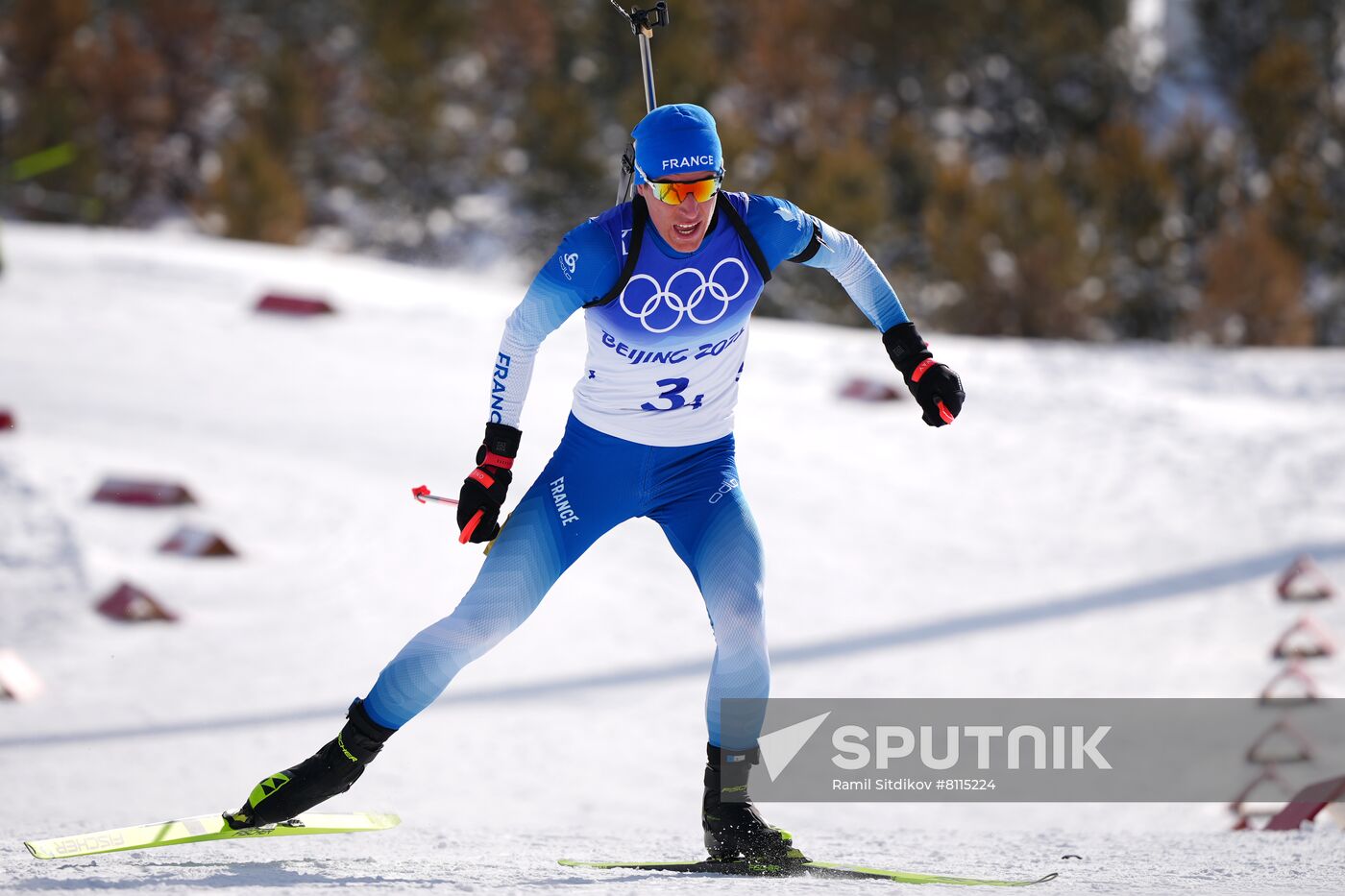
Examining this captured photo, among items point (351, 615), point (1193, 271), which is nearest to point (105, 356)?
point (351, 615)

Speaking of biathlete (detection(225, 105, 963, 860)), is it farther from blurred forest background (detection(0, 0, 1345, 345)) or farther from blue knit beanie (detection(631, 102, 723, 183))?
blurred forest background (detection(0, 0, 1345, 345))

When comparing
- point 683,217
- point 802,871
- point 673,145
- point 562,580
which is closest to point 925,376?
point 683,217

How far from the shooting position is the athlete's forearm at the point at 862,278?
4555 millimetres

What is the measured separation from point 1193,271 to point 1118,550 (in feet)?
54.1

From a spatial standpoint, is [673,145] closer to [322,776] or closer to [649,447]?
[649,447]

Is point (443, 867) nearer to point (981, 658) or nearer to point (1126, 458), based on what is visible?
point (981, 658)

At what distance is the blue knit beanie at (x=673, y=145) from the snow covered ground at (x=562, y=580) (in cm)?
184

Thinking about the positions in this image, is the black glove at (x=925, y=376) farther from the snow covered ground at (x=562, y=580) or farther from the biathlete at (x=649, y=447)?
the snow covered ground at (x=562, y=580)

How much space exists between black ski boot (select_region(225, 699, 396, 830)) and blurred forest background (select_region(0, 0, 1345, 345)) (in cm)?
1775

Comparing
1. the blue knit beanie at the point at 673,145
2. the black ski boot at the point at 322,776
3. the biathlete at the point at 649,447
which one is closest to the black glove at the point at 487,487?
the biathlete at the point at 649,447

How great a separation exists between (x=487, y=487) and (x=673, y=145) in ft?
3.35

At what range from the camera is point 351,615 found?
873 centimetres

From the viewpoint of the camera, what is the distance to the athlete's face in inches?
163

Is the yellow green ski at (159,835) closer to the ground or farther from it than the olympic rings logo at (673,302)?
closer to the ground
